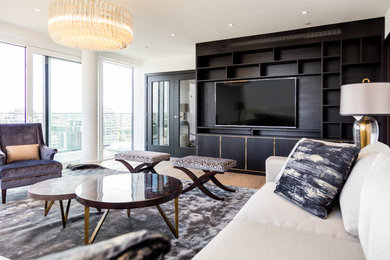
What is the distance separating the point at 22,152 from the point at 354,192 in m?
3.70

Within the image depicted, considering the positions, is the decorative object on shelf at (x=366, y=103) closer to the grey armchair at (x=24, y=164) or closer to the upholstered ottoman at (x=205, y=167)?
the upholstered ottoman at (x=205, y=167)

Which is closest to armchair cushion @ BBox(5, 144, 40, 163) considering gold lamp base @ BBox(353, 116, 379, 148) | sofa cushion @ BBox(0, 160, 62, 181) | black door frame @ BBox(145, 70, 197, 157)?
sofa cushion @ BBox(0, 160, 62, 181)

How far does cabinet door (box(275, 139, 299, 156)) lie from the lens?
4.31 meters

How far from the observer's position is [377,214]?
32.4 inches

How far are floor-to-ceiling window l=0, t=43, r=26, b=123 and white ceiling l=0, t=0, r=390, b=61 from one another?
0.51m

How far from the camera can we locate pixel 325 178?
1.56m

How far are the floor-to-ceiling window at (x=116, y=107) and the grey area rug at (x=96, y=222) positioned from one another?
306 cm

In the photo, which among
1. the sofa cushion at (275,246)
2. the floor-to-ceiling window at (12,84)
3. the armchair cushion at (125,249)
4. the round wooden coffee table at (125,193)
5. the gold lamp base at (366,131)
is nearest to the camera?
the armchair cushion at (125,249)

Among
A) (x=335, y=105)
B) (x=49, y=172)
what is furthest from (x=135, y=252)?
(x=335, y=105)

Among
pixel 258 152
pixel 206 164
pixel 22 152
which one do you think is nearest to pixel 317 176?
pixel 206 164

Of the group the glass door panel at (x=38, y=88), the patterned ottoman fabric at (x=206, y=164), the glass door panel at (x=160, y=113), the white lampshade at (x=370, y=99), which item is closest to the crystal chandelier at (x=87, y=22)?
the patterned ottoman fabric at (x=206, y=164)

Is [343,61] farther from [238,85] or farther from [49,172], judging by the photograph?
[49,172]

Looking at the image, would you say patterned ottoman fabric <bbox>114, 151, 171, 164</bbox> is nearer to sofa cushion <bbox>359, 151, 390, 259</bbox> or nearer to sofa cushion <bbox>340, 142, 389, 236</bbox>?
sofa cushion <bbox>340, 142, 389, 236</bbox>

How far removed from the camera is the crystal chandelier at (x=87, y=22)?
2.56 meters
